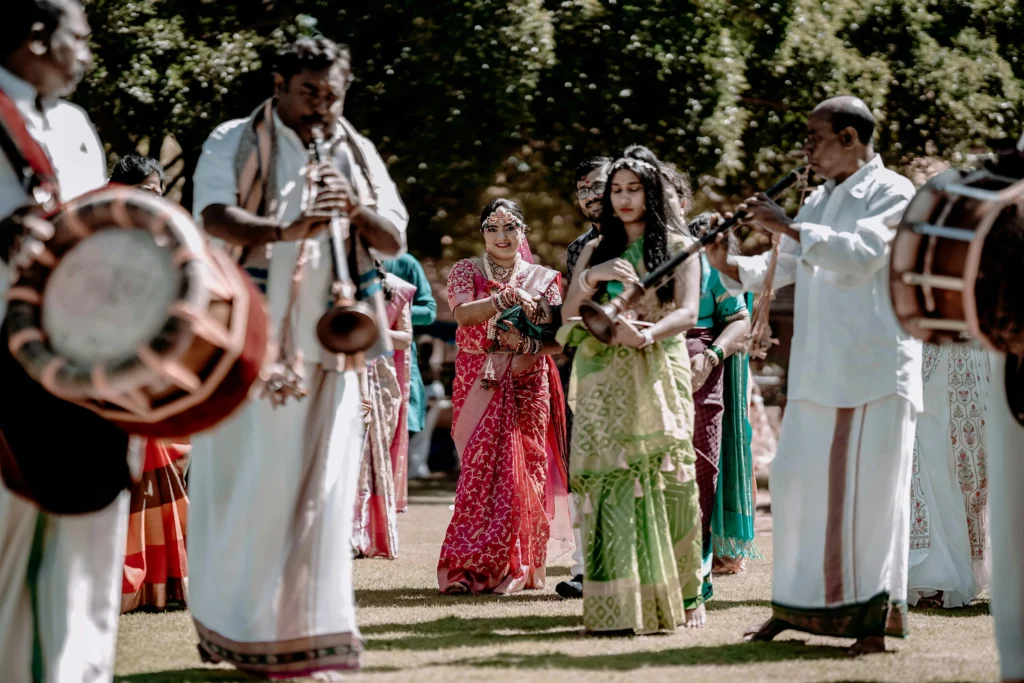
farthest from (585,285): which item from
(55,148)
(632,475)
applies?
(55,148)

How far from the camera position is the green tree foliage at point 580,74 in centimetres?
1495

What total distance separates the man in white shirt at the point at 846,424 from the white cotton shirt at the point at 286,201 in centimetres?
188

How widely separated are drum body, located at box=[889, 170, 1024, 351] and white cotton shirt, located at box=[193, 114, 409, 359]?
1.92 m

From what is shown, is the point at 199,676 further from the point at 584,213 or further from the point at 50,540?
the point at 584,213

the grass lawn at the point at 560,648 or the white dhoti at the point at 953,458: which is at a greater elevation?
the white dhoti at the point at 953,458

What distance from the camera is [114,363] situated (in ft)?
15.0

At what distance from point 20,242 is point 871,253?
3466 millimetres

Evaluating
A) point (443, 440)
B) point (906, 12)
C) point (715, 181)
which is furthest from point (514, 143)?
point (443, 440)

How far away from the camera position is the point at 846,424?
6.57m

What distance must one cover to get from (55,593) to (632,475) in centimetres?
287

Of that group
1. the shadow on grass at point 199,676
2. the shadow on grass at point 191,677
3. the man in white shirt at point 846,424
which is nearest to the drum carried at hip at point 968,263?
the man in white shirt at point 846,424

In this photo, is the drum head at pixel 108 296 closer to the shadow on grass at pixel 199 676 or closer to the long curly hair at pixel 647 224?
the shadow on grass at pixel 199 676

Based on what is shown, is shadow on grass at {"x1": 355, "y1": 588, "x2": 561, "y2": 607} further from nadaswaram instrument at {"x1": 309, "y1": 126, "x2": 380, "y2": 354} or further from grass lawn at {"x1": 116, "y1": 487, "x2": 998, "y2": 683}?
nadaswaram instrument at {"x1": 309, "y1": 126, "x2": 380, "y2": 354}

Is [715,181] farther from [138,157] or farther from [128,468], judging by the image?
[128,468]
